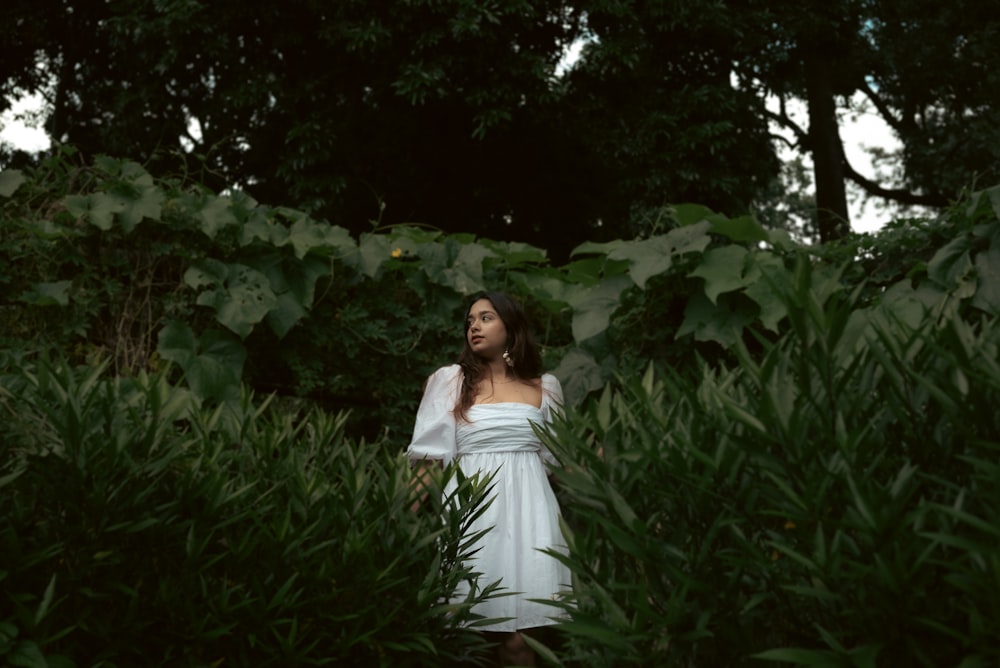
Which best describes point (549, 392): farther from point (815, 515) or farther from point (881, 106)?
point (881, 106)

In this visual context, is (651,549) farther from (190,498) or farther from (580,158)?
(580,158)

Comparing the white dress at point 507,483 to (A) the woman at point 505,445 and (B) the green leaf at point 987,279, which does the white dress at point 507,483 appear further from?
(B) the green leaf at point 987,279

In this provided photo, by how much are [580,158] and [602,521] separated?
33.3 feet

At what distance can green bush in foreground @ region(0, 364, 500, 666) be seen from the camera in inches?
69.8

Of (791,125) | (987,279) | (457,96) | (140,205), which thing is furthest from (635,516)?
(791,125)

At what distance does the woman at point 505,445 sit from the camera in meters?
3.33

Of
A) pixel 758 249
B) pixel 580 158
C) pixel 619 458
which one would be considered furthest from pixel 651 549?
pixel 580 158

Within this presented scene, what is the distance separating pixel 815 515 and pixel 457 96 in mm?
8793

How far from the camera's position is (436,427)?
3580 mm

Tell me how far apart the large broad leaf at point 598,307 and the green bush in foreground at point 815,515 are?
220 cm

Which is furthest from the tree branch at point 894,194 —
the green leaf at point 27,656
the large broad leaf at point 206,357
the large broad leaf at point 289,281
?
the green leaf at point 27,656

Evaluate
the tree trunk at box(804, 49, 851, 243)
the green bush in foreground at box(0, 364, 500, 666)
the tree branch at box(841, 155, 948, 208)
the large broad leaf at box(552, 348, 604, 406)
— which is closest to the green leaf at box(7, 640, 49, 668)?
the green bush in foreground at box(0, 364, 500, 666)

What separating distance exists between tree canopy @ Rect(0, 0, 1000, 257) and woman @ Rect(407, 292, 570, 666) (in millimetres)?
5420

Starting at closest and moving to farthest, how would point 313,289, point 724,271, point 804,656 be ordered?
point 804,656
point 724,271
point 313,289
